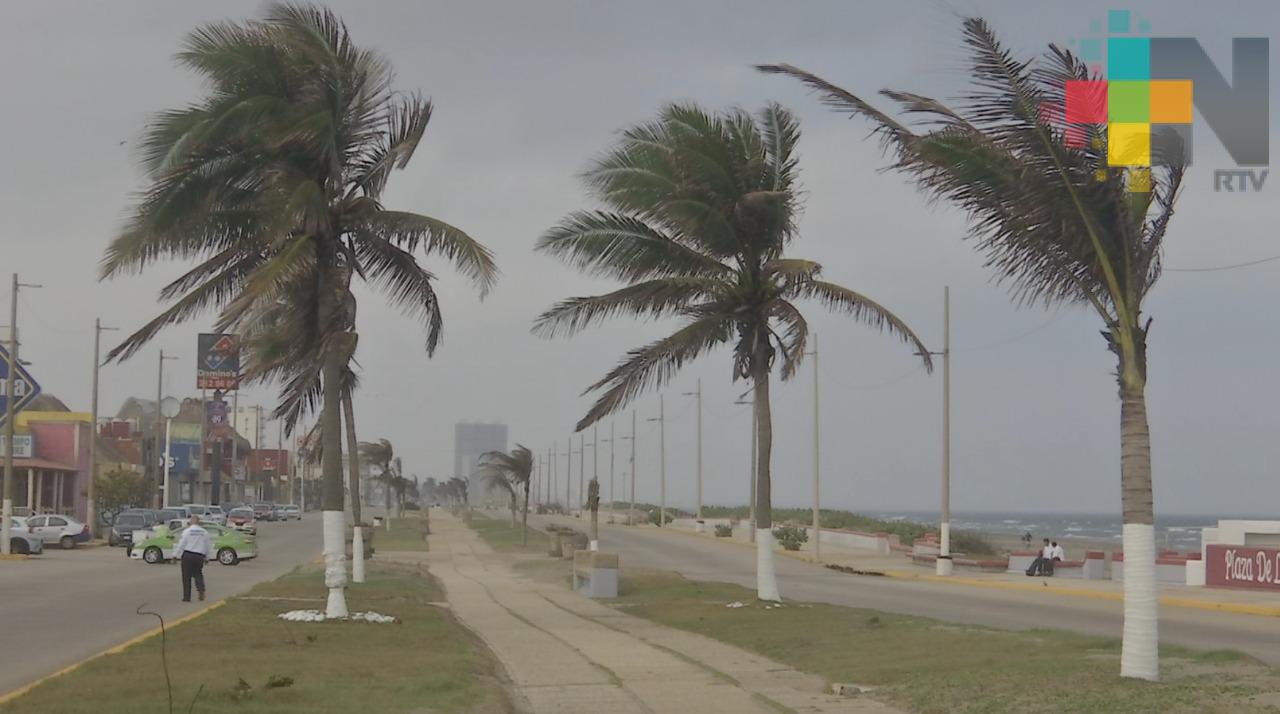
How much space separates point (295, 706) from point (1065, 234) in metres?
7.97

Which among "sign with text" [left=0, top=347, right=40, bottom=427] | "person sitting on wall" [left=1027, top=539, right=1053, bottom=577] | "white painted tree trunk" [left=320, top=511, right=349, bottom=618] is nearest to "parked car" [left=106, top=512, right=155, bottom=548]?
"sign with text" [left=0, top=347, right=40, bottom=427]

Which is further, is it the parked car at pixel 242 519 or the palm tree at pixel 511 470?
the parked car at pixel 242 519

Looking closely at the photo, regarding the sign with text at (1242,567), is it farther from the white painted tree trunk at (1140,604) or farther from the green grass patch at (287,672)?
the white painted tree trunk at (1140,604)

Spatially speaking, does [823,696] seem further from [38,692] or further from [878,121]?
[38,692]

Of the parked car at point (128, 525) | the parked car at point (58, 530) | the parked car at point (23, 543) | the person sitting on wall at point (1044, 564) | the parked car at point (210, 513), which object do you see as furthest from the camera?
the parked car at point (210, 513)

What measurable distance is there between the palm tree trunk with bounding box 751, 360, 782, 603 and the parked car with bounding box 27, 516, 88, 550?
39233 millimetres

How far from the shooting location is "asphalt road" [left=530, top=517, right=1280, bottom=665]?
2244 centimetres

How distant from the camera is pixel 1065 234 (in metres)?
13.2

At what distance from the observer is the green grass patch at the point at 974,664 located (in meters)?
11.5

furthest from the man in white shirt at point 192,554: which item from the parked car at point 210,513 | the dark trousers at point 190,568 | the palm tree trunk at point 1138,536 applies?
the parked car at point 210,513

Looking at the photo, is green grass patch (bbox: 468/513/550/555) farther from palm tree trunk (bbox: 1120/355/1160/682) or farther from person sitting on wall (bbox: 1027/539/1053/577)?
palm tree trunk (bbox: 1120/355/1160/682)

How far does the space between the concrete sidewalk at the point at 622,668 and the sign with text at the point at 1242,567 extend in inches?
Result: 695

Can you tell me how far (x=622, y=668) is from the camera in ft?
53.0

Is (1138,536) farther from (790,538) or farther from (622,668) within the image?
(790,538)
